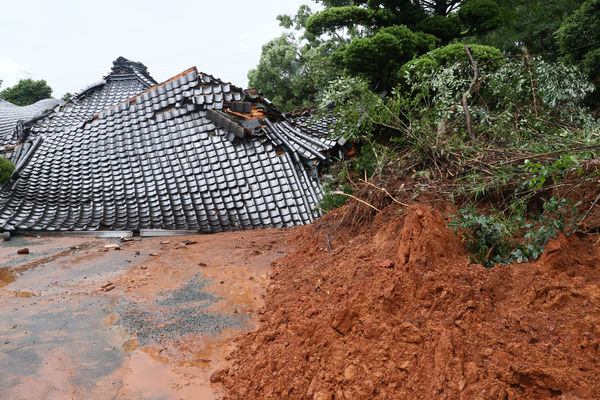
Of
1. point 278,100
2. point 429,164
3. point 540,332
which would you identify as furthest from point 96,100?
point 540,332

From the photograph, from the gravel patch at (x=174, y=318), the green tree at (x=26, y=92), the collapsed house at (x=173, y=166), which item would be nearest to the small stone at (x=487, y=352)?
the gravel patch at (x=174, y=318)

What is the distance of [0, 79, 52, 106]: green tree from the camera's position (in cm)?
2523

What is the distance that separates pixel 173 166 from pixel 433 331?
262 inches

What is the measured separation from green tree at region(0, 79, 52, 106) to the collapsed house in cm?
2047

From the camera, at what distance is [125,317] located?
2914 millimetres

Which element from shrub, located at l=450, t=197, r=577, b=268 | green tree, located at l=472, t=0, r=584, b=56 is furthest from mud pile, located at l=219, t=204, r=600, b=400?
green tree, located at l=472, t=0, r=584, b=56

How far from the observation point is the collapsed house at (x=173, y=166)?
6.64 meters

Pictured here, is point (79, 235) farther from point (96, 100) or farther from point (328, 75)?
point (328, 75)

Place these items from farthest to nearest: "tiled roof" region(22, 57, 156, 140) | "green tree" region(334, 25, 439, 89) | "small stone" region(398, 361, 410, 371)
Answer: "green tree" region(334, 25, 439, 89), "tiled roof" region(22, 57, 156, 140), "small stone" region(398, 361, 410, 371)

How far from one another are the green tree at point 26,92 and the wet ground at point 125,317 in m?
26.3

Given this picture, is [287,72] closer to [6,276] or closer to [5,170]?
[5,170]

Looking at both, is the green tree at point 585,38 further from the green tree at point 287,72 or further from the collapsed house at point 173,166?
the green tree at point 287,72

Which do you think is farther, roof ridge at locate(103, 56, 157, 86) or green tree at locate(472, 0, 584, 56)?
roof ridge at locate(103, 56, 157, 86)

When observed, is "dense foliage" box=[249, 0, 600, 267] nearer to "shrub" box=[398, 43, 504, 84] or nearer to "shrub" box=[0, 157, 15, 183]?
"shrub" box=[398, 43, 504, 84]
